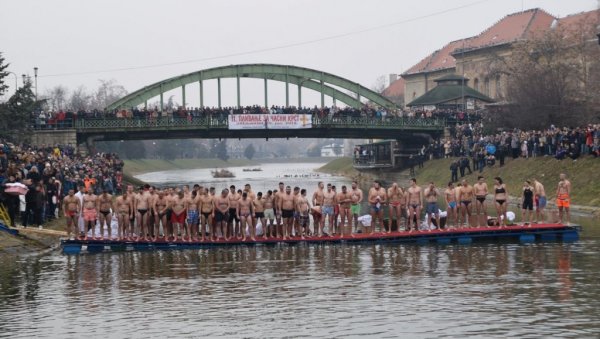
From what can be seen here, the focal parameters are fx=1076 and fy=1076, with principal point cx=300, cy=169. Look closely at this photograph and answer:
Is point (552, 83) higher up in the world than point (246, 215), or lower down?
higher up

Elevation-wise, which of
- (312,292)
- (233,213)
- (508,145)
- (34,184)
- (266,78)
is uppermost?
(266,78)

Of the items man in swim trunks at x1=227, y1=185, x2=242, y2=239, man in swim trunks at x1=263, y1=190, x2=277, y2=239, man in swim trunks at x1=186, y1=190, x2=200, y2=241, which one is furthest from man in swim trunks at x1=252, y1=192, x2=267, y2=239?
man in swim trunks at x1=186, y1=190, x2=200, y2=241

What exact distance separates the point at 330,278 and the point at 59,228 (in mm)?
17417

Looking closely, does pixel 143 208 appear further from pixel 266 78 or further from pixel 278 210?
pixel 266 78

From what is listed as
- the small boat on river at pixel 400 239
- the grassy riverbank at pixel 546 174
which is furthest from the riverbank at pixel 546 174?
the small boat on river at pixel 400 239

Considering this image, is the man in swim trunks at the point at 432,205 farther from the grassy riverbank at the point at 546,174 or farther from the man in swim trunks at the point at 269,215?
the grassy riverbank at the point at 546,174

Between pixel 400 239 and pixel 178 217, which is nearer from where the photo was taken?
pixel 400 239

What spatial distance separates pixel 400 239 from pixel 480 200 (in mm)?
3387

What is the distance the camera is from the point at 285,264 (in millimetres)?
32531

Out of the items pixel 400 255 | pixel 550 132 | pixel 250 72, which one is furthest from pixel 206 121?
pixel 400 255

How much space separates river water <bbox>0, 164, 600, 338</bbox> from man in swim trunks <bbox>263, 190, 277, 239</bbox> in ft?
5.76

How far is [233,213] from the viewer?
126ft

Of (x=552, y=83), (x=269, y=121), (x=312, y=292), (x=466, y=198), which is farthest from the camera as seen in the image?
(x=269, y=121)

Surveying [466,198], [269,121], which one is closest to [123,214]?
[466,198]
